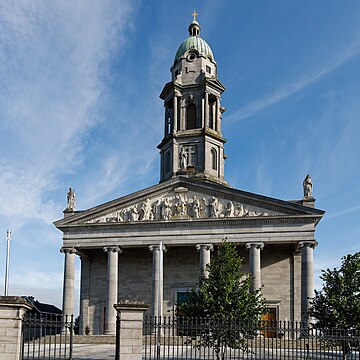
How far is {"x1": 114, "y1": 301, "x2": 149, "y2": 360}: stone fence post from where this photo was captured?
63.2 feet

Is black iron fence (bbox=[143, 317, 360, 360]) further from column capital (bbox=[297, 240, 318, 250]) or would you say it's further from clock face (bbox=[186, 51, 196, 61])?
clock face (bbox=[186, 51, 196, 61])

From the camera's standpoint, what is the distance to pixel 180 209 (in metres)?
46.5

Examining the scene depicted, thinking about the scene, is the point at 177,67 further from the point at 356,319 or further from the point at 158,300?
the point at 356,319

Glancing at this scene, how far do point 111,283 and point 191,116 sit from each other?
1926 centimetres

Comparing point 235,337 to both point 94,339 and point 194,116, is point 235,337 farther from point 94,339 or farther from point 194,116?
point 194,116

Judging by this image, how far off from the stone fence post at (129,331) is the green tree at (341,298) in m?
12.3

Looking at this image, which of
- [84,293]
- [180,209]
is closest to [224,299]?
[180,209]

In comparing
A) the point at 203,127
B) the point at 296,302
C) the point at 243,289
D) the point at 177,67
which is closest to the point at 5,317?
the point at 243,289

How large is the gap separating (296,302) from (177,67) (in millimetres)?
26499

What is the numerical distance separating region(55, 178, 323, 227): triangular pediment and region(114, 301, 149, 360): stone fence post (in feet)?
85.8

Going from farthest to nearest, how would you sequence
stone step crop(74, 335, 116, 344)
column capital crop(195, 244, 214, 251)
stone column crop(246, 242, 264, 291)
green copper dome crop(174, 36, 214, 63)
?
A: 1. green copper dome crop(174, 36, 214, 63)
2. column capital crop(195, 244, 214, 251)
3. stone column crop(246, 242, 264, 291)
4. stone step crop(74, 335, 116, 344)

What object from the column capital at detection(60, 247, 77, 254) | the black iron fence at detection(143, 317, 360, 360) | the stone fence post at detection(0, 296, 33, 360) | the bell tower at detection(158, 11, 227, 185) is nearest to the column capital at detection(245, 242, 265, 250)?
the bell tower at detection(158, 11, 227, 185)

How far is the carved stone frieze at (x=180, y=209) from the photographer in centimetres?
4556

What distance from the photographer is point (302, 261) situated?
1711 inches
